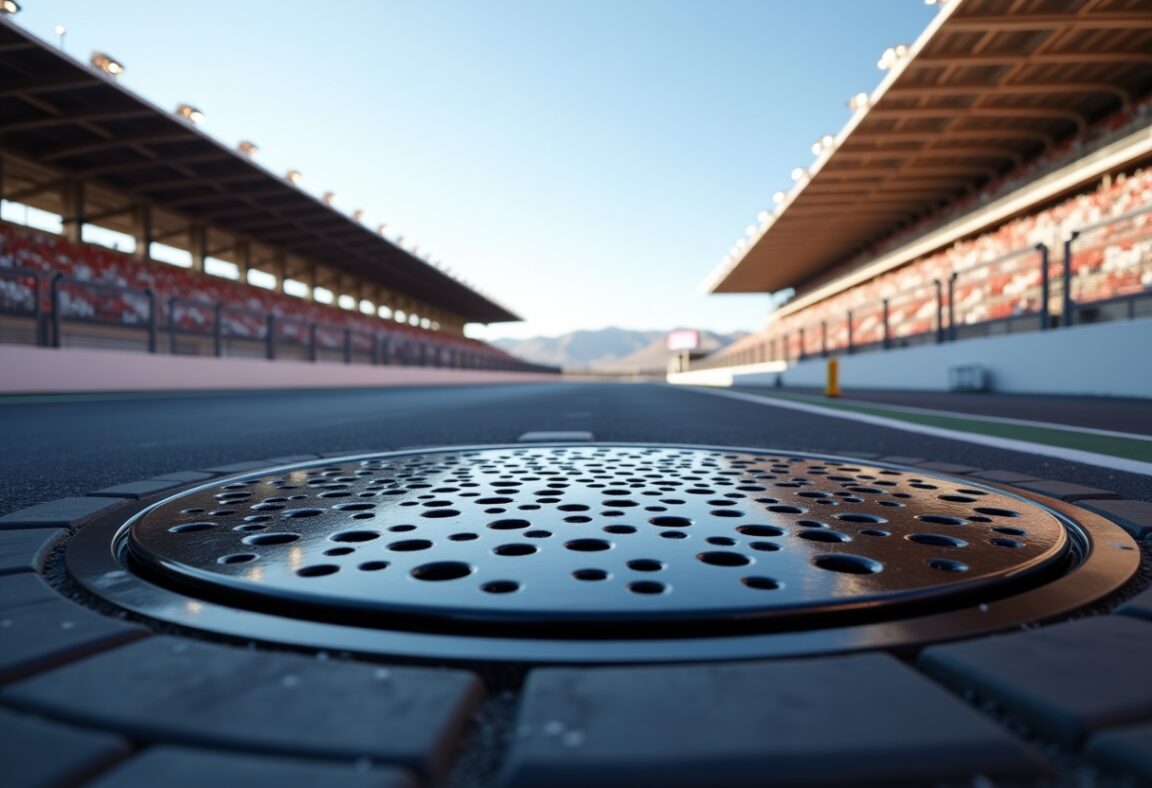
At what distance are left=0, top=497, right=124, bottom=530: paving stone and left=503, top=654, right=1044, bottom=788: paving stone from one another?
1.28m

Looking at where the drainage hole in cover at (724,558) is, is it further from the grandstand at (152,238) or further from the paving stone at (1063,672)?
the grandstand at (152,238)

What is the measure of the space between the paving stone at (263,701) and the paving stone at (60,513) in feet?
2.87

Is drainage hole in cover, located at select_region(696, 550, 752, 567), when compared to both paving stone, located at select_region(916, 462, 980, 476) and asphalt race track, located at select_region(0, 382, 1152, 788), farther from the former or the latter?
paving stone, located at select_region(916, 462, 980, 476)

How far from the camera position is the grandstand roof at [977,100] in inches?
462

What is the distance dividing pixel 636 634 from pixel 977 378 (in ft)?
32.2

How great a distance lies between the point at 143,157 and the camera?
17422 millimetres

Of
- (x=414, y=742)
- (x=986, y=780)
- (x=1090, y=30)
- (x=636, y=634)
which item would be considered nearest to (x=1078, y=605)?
(x=986, y=780)

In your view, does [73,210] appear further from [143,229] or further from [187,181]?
[187,181]

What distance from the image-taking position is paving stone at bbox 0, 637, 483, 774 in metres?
0.50

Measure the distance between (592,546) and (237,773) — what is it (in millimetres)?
667

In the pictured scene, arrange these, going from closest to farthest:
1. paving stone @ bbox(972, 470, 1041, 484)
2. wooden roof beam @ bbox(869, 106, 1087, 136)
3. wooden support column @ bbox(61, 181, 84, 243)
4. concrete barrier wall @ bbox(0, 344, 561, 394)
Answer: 1. paving stone @ bbox(972, 470, 1041, 484)
2. concrete barrier wall @ bbox(0, 344, 561, 394)
3. wooden roof beam @ bbox(869, 106, 1087, 136)
4. wooden support column @ bbox(61, 181, 84, 243)

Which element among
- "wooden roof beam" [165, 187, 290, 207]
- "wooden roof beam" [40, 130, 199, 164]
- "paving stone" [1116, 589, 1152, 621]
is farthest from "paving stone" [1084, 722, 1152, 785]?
"wooden roof beam" [165, 187, 290, 207]

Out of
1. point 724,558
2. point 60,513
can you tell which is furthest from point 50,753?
point 60,513

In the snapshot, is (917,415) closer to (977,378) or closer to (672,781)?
(977,378)
